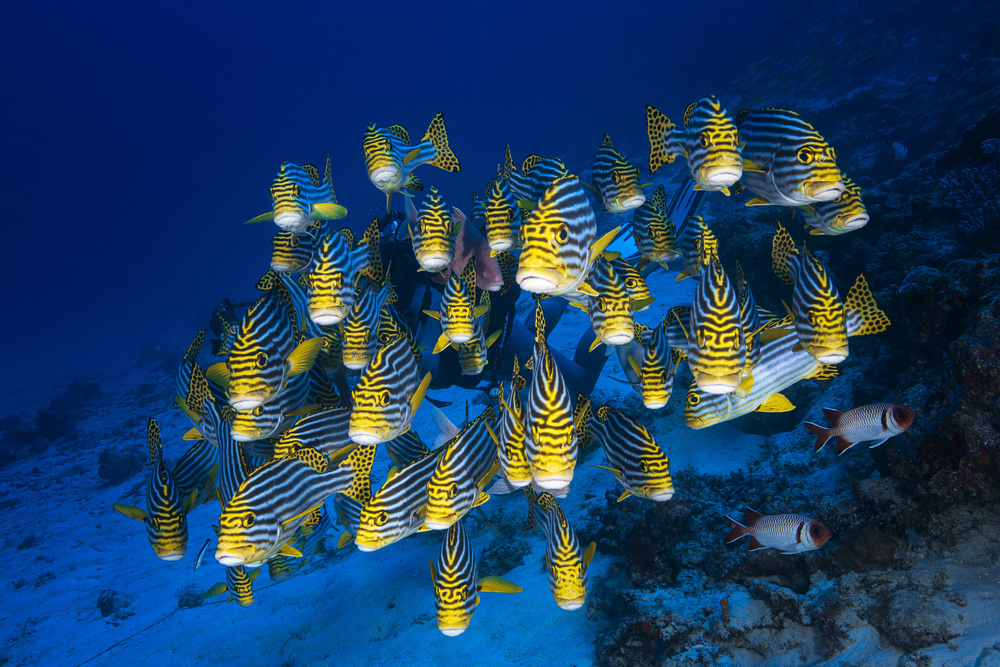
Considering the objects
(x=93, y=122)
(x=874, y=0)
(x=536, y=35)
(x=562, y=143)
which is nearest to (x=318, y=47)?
(x=93, y=122)

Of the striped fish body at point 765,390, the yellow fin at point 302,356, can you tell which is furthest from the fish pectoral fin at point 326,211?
the striped fish body at point 765,390

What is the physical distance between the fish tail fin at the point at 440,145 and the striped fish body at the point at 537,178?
0.61 m

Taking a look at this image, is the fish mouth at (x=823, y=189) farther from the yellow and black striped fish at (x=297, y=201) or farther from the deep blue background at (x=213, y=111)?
the deep blue background at (x=213, y=111)

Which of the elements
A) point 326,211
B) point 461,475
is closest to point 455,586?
point 461,475

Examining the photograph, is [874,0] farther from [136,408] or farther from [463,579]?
[136,408]

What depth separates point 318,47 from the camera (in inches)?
5374

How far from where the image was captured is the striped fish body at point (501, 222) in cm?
289

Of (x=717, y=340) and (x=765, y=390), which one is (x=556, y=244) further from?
A: (x=765, y=390)

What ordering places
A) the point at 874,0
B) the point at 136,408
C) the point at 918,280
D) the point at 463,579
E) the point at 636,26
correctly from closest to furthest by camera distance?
the point at 463,579, the point at 918,280, the point at 136,408, the point at 874,0, the point at 636,26

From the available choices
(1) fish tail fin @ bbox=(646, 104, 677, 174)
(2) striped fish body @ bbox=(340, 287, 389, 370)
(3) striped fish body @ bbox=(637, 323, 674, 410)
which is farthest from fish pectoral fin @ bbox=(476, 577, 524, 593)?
(1) fish tail fin @ bbox=(646, 104, 677, 174)

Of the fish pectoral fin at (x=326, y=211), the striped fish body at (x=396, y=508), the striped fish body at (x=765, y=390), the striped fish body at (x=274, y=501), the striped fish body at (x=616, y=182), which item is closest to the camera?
the striped fish body at (x=274, y=501)

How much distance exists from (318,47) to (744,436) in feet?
558

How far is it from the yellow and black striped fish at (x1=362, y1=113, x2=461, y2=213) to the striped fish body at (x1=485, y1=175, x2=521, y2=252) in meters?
0.89

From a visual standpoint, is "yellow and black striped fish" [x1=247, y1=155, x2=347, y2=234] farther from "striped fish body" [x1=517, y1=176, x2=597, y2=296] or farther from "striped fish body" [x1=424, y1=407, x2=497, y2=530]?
"striped fish body" [x1=424, y1=407, x2=497, y2=530]
